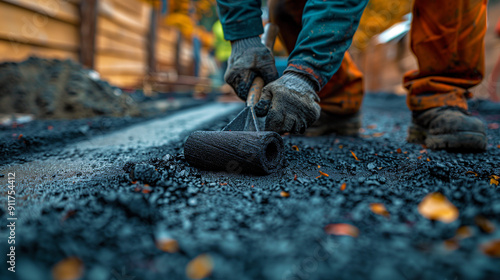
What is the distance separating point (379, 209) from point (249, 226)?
36 cm

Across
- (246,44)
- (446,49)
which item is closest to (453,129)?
(446,49)

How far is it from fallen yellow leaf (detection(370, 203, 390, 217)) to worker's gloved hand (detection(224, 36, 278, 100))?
98cm

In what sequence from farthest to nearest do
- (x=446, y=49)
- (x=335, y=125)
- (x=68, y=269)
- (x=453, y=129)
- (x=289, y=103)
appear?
(x=335, y=125) → (x=446, y=49) → (x=453, y=129) → (x=289, y=103) → (x=68, y=269)

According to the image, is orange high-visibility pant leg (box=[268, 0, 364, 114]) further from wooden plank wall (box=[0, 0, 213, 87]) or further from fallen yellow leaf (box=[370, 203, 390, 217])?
wooden plank wall (box=[0, 0, 213, 87])

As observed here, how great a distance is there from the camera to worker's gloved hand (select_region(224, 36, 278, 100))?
61.6 inches

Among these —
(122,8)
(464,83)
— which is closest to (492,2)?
(464,83)

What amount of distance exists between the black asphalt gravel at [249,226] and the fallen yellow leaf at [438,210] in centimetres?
2

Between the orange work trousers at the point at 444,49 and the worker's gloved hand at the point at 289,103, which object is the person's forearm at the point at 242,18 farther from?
the orange work trousers at the point at 444,49

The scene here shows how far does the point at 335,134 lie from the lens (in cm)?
237

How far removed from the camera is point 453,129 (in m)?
1.67

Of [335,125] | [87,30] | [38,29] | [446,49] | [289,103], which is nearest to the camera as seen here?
[289,103]

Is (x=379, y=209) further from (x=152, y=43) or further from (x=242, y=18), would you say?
(x=152, y=43)

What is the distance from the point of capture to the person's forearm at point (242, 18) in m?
1.62

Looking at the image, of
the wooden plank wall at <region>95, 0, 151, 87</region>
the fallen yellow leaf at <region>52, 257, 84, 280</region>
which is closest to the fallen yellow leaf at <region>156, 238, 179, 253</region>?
the fallen yellow leaf at <region>52, 257, 84, 280</region>
